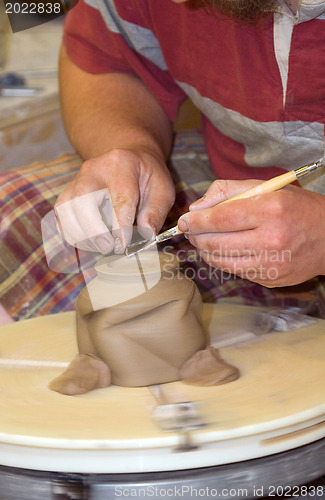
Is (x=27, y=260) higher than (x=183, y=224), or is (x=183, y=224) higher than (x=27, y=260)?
(x=183, y=224)

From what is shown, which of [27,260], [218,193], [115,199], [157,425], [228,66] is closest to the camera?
[157,425]

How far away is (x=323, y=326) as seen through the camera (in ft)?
2.89

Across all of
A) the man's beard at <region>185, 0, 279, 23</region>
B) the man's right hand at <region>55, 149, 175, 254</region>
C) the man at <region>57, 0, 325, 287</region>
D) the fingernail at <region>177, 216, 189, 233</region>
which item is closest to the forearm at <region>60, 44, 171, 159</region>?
the man at <region>57, 0, 325, 287</region>

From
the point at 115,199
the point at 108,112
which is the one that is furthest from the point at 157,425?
the point at 108,112

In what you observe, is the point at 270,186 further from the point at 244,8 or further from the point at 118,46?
the point at 118,46

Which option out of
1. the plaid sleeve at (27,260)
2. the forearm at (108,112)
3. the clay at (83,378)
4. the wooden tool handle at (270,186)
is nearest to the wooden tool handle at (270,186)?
the wooden tool handle at (270,186)

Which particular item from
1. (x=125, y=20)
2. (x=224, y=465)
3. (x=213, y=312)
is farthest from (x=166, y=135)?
(x=224, y=465)

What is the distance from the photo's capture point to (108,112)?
1176 mm

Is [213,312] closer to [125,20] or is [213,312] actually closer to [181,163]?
[181,163]

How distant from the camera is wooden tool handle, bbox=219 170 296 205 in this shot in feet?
2.36

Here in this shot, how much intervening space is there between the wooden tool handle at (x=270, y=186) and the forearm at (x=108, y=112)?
0.38m

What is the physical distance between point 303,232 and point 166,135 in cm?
57

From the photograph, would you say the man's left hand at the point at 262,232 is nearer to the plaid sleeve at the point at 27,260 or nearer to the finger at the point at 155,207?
the finger at the point at 155,207

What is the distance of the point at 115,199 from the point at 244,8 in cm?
31
